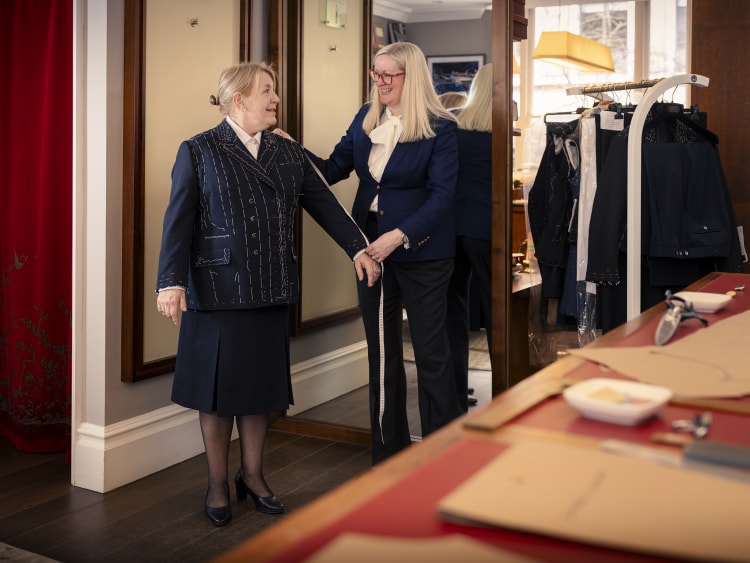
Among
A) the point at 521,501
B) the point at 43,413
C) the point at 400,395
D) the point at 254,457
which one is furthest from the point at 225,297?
the point at 521,501

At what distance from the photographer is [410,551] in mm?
794

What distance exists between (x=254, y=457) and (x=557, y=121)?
70.4 inches

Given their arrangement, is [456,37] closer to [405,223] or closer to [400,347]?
[405,223]

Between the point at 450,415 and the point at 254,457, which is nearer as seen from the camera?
the point at 254,457

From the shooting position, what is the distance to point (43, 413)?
365 cm

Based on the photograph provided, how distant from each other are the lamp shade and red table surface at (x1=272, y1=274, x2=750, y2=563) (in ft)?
13.6

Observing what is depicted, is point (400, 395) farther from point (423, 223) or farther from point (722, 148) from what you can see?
point (722, 148)

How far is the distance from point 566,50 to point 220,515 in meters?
3.62

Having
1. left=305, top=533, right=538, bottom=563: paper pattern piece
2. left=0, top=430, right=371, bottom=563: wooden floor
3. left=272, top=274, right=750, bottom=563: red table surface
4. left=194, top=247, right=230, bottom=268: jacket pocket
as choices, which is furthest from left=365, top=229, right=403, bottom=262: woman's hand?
left=305, top=533, right=538, bottom=563: paper pattern piece

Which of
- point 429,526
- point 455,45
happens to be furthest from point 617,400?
point 455,45

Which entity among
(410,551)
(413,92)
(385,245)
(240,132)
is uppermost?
(413,92)

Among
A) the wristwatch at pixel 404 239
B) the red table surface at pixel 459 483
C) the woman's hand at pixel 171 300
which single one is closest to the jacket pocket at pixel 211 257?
the woman's hand at pixel 171 300

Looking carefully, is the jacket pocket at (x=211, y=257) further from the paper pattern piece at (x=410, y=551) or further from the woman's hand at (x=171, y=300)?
the paper pattern piece at (x=410, y=551)

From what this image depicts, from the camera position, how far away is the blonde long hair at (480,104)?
3395 mm
